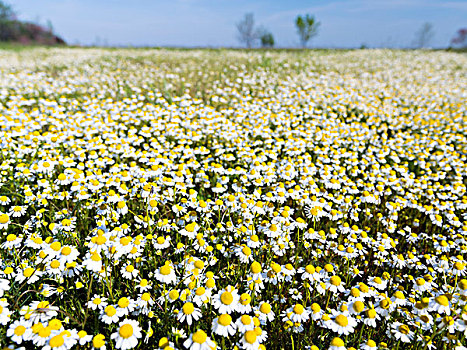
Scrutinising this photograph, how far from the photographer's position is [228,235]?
11.0 feet

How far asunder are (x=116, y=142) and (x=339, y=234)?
3.90 metres

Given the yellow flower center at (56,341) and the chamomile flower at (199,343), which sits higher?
the yellow flower center at (56,341)

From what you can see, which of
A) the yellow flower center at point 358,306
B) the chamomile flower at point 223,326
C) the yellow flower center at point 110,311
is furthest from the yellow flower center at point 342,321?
the yellow flower center at point 110,311

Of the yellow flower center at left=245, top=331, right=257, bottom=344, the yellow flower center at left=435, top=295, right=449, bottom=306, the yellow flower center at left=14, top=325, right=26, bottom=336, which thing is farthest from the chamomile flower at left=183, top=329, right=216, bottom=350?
the yellow flower center at left=435, top=295, right=449, bottom=306

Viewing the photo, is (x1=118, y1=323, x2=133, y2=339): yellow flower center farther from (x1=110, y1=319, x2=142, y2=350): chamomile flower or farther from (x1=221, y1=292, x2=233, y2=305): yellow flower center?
(x1=221, y1=292, x2=233, y2=305): yellow flower center

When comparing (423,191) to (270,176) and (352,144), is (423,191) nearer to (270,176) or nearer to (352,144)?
(352,144)

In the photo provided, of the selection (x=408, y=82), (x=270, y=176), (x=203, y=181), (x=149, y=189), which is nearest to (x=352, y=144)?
(x=270, y=176)

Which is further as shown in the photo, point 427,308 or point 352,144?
point 352,144

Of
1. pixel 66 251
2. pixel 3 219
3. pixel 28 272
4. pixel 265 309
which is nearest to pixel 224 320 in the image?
pixel 265 309

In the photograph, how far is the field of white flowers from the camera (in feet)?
7.47

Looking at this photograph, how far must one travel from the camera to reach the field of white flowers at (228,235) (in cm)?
228

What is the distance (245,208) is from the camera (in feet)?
11.6

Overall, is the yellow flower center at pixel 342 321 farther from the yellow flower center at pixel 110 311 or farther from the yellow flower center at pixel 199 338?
the yellow flower center at pixel 110 311

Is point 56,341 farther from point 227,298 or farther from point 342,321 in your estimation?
point 342,321
